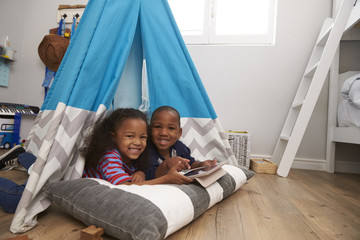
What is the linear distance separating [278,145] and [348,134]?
0.48m

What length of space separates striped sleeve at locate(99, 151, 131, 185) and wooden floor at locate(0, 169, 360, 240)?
0.58ft

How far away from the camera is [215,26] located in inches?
89.3

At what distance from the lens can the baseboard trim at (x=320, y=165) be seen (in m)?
2.01

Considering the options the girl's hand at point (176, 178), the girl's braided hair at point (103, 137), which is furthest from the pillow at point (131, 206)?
the girl's braided hair at point (103, 137)

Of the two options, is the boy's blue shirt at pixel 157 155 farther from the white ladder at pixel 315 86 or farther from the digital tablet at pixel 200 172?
the white ladder at pixel 315 86

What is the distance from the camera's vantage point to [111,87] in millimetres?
1043

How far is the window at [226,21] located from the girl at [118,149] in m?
1.51

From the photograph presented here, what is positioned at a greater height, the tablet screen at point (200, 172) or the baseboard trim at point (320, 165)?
the tablet screen at point (200, 172)

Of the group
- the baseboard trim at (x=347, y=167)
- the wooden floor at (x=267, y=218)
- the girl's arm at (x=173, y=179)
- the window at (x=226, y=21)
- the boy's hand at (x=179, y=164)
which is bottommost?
the wooden floor at (x=267, y=218)

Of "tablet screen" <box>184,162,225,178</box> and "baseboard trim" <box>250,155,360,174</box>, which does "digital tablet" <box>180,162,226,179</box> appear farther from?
"baseboard trim" <box>250,155,360,174</box>

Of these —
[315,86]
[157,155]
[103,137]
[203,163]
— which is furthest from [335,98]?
[103,137]

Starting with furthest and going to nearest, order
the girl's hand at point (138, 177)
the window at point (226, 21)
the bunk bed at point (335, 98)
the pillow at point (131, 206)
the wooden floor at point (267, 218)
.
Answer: the window at point (226, 21)
the bunk bed at point (335, 98)
the girl's hand at point (138, 177)
the wooden floor at point (267, 218)
the pillow at point (131, 206)

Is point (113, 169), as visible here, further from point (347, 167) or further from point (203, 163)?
point (347, 167)

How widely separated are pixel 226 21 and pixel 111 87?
161cm
